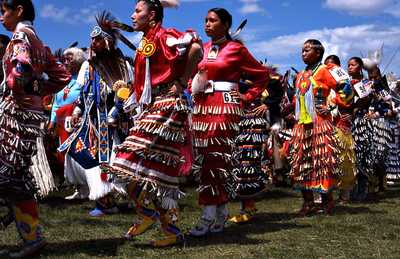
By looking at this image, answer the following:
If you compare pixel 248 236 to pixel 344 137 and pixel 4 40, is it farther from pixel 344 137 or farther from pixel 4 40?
pixel 4 40

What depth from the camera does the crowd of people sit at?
3.88m

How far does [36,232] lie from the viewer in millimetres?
3916

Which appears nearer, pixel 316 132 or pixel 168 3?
pixel 168 3

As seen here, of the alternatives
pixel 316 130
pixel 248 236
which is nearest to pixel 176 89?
pixel 248 236

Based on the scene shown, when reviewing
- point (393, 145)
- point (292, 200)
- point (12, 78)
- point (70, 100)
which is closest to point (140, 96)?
point (12, 78)

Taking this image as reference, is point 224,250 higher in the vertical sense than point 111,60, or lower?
lower

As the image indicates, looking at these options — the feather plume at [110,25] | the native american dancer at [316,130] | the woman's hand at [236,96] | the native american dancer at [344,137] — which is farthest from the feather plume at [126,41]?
the native american dancer at [344,137]

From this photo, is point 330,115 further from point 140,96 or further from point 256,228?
point 140,96

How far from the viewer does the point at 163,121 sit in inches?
158

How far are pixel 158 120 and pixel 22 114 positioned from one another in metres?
0.91

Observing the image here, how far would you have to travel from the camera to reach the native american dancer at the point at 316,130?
20.1ft

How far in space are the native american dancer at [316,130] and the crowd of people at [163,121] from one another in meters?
0.01

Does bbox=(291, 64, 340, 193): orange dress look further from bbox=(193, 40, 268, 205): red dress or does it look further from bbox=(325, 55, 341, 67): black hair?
bbox=(193, 40, 268, 205): red dress

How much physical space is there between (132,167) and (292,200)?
4342mm
